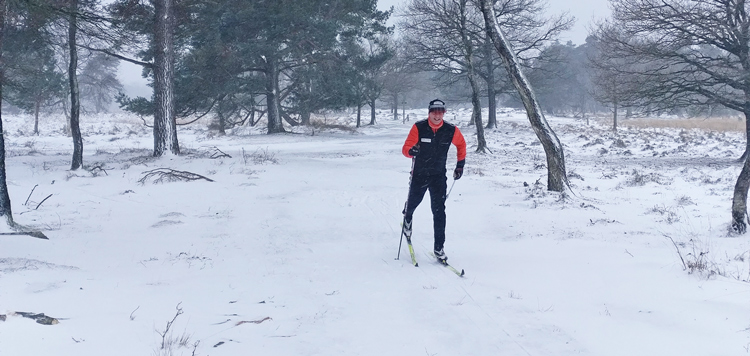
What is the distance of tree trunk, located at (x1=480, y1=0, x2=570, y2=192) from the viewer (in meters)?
10.8

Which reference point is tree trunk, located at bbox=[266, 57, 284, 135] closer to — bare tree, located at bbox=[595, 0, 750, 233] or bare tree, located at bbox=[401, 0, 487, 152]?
bare tree, located at bbox=[401, 0, 487, 152]

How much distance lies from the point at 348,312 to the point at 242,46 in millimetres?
23512

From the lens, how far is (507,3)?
79.2 feet

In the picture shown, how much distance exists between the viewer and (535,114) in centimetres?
1100

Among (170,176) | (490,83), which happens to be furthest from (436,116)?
(490,83)

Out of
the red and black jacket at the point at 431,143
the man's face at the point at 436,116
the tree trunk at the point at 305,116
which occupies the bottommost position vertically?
the red and black jacket at the point at 431,143

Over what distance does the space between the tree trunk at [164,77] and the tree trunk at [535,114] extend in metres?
9.78

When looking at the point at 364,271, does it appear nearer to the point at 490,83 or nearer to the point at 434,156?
the point at 434,156

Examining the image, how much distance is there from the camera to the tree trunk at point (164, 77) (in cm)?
1575

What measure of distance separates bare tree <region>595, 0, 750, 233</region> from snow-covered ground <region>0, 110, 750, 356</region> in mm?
6786

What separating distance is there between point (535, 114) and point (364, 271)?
6386 mm

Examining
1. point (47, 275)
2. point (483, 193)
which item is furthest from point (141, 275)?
point (483, 193)

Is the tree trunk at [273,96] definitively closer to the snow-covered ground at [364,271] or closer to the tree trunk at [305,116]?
the tree trunk at [305,116]

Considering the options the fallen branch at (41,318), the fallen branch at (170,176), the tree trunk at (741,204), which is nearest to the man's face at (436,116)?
the fallen branch at (41,318)
